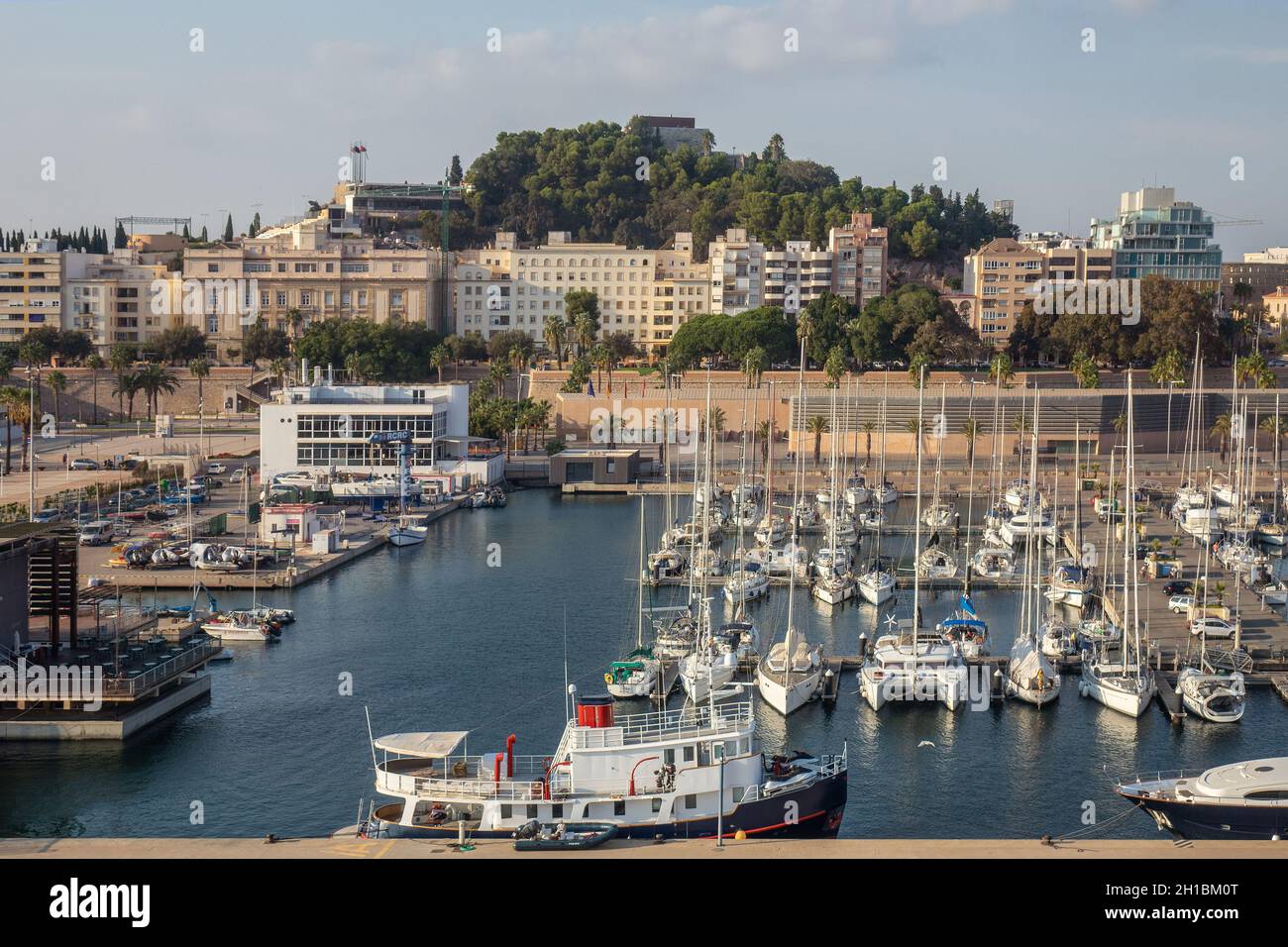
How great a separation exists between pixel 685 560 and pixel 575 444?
23154 mm

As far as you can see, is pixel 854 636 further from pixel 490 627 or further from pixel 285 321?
pixel 285 321

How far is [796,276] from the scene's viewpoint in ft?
244

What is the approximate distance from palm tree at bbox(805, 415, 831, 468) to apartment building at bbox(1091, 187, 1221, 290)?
33069mm

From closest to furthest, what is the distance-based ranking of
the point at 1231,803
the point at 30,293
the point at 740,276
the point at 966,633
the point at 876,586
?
the point at 1231,803
the point at 966,633
the point at 876,586
the point at 30,293
the point at 740,276

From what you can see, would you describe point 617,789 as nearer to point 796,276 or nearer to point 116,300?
point 796,276

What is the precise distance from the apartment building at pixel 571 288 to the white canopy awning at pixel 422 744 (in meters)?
59.3

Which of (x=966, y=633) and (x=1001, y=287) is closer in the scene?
(x=966, y=633)

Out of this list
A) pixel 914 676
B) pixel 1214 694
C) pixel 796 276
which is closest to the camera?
pixel 1214 694

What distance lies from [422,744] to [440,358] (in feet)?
156

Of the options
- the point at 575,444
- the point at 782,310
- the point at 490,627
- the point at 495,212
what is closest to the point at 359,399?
the point at 575,444

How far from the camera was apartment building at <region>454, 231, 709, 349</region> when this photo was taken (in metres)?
76.4

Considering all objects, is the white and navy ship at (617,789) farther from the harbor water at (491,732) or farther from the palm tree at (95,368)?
the palm tree at (95,368)

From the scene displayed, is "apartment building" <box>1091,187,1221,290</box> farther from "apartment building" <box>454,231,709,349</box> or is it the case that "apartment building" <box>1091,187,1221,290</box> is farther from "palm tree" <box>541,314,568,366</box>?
"palm tree" <box>541,314,568,366</box>

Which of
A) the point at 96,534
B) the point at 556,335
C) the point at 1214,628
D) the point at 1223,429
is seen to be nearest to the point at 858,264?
the point at 556,335
